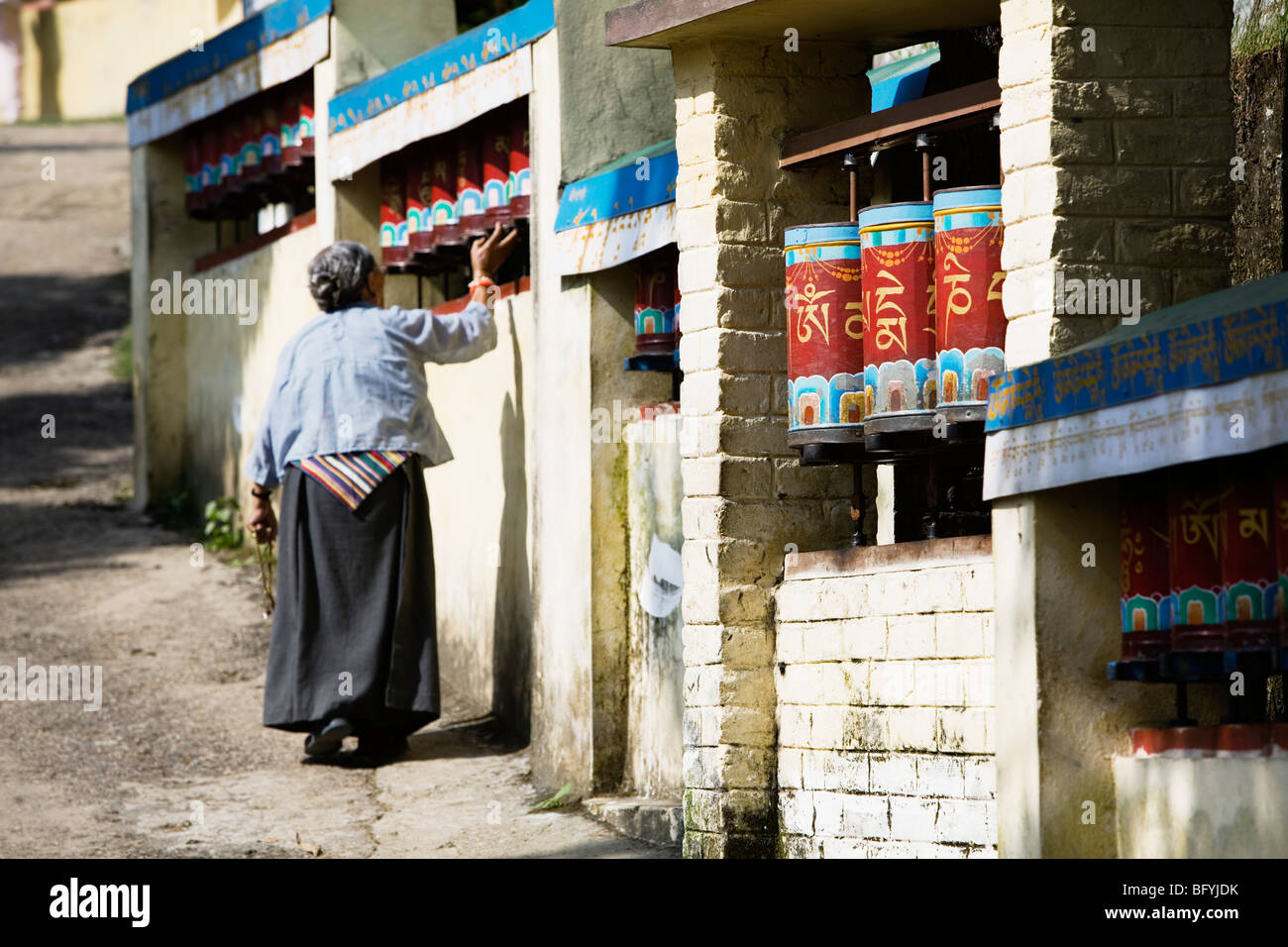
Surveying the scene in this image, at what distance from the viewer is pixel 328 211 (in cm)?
934

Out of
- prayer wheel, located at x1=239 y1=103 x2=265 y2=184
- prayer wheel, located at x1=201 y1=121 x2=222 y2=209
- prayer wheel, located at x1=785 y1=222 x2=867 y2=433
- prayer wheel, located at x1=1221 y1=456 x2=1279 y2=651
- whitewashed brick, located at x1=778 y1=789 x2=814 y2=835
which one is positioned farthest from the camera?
prayer wheel, located at x1=201 y1=121 x2=222 y2=209

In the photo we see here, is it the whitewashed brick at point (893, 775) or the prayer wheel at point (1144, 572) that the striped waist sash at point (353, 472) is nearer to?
the whitewashed brick at point (893, 775)

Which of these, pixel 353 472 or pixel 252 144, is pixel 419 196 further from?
pixel 252 144

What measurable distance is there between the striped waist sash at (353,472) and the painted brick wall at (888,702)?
6.64 feet

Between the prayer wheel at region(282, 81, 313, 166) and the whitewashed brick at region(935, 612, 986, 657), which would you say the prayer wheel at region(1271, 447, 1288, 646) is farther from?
the prayer wheel at region(282, 81, 313, 166)

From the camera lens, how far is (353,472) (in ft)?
24.4

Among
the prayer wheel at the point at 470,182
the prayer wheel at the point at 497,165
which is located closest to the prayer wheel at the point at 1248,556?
the prayer wheel at the point at 497,165

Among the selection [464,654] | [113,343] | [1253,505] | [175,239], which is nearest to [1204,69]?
[1253,505]

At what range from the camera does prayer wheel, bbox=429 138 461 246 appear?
8500 mm

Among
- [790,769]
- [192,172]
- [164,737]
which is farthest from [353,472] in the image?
[192,172]

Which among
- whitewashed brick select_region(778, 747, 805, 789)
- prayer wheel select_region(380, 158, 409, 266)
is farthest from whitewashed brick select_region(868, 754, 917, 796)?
prayer wheel select_region(380, 158, 409, 266)

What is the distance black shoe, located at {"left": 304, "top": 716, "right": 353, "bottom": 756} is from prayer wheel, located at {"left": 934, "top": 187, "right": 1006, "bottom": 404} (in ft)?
10.4

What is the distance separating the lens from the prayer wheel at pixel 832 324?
5.59m

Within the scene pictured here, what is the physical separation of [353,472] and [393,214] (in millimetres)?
1976
